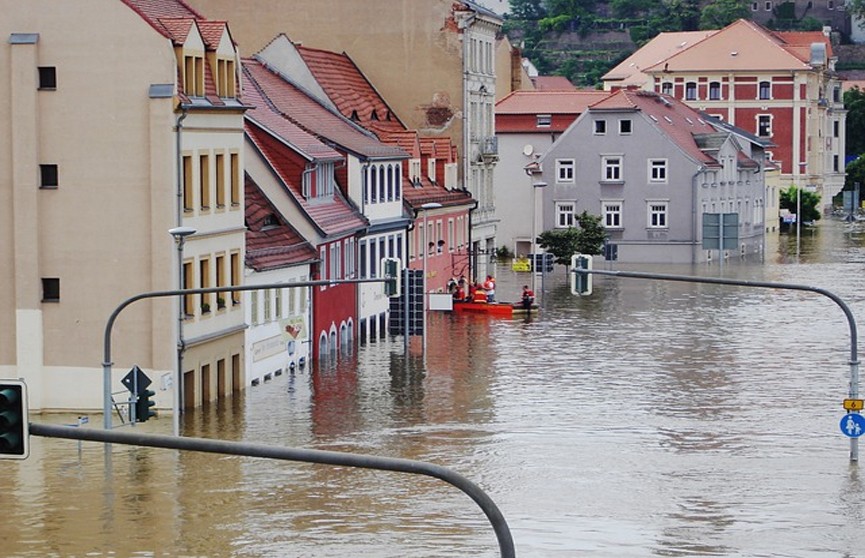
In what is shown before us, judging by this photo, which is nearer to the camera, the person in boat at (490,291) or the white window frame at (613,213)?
the person in boat at (490,291)

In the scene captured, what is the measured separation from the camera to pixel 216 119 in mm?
48469

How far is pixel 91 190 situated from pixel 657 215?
58.0 m

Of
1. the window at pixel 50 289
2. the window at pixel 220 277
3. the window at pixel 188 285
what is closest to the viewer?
the window at pixel 50 289

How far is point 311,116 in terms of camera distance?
68000mm

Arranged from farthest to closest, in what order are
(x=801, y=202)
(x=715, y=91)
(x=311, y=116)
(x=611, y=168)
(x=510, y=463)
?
(x=715, y=91), (x=801, y=202), (x=611, y=168), (x=311, y=116), (x=510, y=463)

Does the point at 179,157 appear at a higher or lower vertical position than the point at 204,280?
higher

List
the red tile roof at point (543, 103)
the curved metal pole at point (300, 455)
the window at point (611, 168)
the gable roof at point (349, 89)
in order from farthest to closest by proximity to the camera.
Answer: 1. the red tile roof at point (543, 103)
2. the window at point (611, 168)
3. the gable roof at point (349, 89)
4. the curved metal pole at point (300, 455)

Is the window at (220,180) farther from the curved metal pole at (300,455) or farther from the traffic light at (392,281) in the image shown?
the curved metal pole at (300,455)

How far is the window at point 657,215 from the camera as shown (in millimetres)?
100312

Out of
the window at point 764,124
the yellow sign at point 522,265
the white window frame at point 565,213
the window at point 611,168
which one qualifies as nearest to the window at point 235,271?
the yellow sign at point 522,265

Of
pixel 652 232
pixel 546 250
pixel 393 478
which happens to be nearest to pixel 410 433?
pixel 393 478

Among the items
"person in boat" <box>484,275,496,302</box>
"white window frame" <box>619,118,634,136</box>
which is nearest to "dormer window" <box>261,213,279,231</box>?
"person in boat" <box>484,275,496,302</box>

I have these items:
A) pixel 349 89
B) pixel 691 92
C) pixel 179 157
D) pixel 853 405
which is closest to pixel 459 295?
pixel 349 89

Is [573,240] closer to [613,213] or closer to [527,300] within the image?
[613,213]
